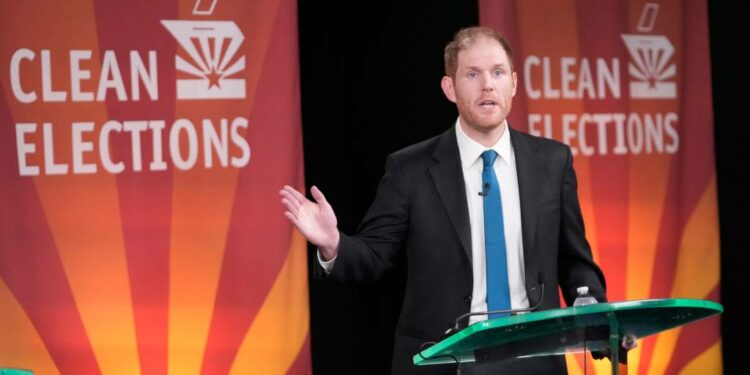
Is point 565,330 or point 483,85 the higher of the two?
point 483,85

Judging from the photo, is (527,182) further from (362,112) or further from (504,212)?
(362,112)

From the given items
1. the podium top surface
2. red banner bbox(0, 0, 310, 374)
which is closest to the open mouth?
the podium top surface

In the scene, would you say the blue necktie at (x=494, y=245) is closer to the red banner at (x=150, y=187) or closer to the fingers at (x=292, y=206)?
the fingers at (x=292, y=206)

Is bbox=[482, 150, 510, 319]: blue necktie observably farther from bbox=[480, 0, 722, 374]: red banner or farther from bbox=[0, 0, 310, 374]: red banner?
bbox=[480, 0, 722, 374]: red banner

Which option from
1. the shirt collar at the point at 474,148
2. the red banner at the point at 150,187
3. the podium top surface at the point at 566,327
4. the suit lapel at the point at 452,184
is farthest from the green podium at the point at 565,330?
the red banner at the point at 150,187

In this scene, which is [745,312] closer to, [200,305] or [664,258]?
[664,258]

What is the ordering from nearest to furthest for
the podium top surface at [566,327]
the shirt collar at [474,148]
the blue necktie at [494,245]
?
1. the podium top surface at [566,327]
2. the blue necktie at [494,245]
3. the shirt collar at [474,148]

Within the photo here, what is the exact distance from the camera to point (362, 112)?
458 cm

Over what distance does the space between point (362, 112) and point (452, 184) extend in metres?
1.73

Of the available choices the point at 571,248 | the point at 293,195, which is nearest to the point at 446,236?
the point at 571,248

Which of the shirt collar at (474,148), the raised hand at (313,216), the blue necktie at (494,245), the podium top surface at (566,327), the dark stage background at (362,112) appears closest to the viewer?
the podium top surface at (566,327)

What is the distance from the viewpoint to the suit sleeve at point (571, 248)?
286 cm

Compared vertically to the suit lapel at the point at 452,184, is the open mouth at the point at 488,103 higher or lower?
higher

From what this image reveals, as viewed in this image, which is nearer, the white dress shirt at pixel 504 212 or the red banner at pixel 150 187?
the white dress shirt at pixel 504 212
